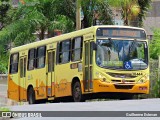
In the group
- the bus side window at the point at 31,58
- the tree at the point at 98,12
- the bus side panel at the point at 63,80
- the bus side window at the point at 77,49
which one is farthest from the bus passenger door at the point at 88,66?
the tree at the point at 98,12

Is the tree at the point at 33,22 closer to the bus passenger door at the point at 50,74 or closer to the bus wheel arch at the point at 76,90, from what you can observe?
the bus passenger door at the point at 50,74

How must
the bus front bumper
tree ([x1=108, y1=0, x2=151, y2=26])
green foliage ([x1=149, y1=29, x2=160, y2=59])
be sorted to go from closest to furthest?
1. the bus front bumper
2. green foliage ([x1=149, y1=29, x2=160, y2=59])
3. tree ([x1=108, y1=0, x2=151, y2=26])

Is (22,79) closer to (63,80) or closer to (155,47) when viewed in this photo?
(63,80)

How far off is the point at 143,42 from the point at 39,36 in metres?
17.7

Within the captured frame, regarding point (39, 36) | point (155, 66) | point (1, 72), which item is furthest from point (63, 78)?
point (1, 72)

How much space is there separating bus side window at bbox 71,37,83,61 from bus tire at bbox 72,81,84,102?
1.05 m

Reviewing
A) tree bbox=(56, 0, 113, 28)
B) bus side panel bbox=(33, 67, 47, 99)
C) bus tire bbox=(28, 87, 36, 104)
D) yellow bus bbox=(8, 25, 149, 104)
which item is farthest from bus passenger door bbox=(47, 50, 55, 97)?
tree bbox=(56, 0, 113, 28)

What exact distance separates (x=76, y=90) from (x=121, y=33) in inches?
117

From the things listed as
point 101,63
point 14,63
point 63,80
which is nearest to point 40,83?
point 63,80

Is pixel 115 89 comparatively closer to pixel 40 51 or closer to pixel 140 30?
pixel 140 30

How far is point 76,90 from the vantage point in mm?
26344

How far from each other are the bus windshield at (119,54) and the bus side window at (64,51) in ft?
7.68

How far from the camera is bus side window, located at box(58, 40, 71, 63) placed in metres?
27.1

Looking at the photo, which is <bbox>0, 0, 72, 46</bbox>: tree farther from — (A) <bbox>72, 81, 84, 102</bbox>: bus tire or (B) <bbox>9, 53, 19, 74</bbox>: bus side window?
(A) <bbox>72, 81, 84, 102</bbox>: bus tire
